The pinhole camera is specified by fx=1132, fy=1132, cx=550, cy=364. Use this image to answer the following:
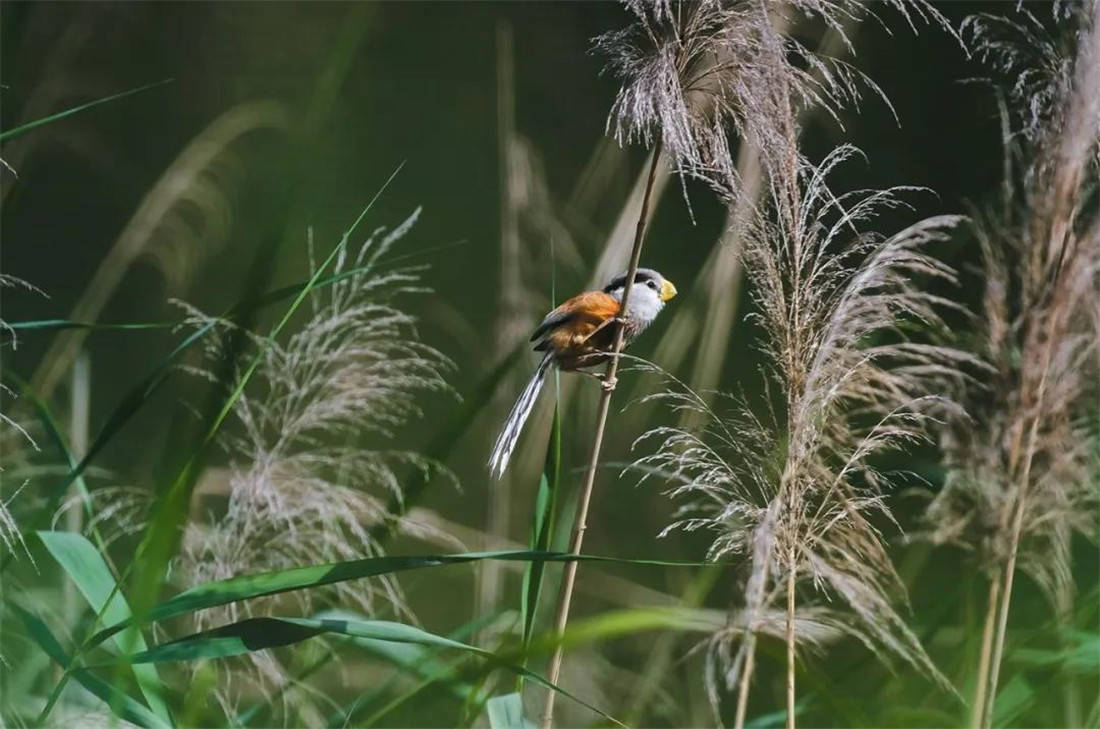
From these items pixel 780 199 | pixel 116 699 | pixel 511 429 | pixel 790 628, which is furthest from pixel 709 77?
pixel 116 699

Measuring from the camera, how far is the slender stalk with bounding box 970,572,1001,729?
1.07 m

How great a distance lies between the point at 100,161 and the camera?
7.02ft

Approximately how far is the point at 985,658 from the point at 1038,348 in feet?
1.00

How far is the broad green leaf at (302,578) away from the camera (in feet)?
2.70

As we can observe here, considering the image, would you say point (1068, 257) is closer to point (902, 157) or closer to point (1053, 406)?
point (1053, 406)

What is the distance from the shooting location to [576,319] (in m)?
1.06

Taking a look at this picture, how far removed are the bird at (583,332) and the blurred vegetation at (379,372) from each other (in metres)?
0.05

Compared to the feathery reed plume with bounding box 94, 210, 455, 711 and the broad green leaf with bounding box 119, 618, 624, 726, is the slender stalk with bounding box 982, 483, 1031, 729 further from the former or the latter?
the feathery reed plume with bounding box 94, 210, 455, 711

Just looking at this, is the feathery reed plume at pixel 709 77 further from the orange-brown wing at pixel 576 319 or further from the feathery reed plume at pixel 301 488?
the feathery reed plume at pixel 301 488

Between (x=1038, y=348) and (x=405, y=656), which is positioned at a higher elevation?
(x=1038, y=348)

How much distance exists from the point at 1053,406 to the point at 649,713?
91 centimetres

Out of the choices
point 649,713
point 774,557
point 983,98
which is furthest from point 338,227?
point 774,557

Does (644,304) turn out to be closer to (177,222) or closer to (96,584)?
(96,584)

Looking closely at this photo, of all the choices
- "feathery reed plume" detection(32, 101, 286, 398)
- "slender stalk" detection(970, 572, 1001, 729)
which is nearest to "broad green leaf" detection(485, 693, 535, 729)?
"slender stalk" detection(970, 572, 1001, 729)
